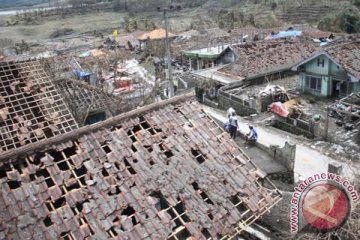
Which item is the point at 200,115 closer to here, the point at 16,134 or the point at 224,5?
the point at 16,134

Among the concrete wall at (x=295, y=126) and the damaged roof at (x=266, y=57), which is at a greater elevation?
the damaged roof at (x=266, y=57)

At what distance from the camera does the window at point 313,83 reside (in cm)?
2794

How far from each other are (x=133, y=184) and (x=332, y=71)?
2270 centimetres

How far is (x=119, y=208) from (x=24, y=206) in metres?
1.67

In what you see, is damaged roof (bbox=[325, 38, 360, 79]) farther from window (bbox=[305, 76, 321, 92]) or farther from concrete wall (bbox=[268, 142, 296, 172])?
concrete wall (bbox=[268, 142, 296, 172])

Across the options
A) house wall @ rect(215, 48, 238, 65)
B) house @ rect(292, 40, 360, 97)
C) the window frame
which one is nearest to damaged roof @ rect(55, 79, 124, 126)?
house @ rect(292, 40, 360, 97)

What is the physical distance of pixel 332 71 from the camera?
2686 centimetres

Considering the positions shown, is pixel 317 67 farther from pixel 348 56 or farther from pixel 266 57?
pixel 266 57

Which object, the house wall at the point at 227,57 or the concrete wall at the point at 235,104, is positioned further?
the house wall at the point at 227,57

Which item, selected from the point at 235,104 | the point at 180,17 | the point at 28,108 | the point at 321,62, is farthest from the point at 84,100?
the point at 180,17

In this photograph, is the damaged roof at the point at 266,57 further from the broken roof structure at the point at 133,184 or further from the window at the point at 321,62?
the broken roof structure at the point at 133,184

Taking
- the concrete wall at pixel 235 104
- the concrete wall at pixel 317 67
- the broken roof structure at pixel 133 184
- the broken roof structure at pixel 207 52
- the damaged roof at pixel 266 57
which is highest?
the broken roof structure at pixel 133 184

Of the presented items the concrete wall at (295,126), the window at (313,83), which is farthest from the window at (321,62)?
the concrete wall at (295,126)

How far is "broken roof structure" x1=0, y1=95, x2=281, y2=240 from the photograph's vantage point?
6973mm
